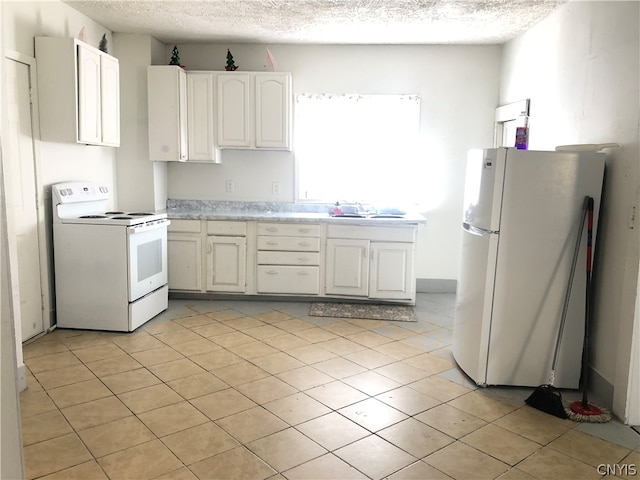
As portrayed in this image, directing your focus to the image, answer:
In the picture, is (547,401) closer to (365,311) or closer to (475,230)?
(475,230)

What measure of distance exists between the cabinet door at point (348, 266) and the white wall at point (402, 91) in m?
0.86

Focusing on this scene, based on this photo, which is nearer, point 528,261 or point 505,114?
point 528,261

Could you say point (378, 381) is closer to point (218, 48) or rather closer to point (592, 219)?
point (592, 219)

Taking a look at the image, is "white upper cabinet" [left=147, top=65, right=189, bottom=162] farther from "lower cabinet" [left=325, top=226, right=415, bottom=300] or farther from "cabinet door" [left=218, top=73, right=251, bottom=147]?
"lower cabinet" [left=325, top=226, right=415, bottom=300]

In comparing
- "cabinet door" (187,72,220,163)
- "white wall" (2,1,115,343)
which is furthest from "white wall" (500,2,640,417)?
"white wall" (2,1,115,343)

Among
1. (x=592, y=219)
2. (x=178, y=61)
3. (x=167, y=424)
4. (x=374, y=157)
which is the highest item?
(x=178, y=61)

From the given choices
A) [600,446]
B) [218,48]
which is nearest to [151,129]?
[218,48]

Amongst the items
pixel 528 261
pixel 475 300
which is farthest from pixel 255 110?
pixel 528 261

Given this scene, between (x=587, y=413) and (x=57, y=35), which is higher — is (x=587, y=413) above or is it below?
below

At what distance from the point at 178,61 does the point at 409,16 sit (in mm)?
2225

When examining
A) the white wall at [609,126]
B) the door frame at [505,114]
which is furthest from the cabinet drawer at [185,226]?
the white wall at [609,126]

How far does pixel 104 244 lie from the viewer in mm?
3906

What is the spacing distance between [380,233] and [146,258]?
2061 millimetres

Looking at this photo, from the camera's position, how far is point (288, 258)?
4.89 metres
